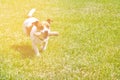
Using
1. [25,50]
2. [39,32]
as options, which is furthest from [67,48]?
[39,32]

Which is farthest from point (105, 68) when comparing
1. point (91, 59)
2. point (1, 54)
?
point (1, 54)

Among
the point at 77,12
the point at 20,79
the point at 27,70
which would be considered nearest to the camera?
the point at 20,79

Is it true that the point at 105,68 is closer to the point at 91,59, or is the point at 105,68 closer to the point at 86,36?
the point at 91,59

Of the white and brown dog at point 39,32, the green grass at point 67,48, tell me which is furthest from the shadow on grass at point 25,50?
the white and brown dog at point 39,32

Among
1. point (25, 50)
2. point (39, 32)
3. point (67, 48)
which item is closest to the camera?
point (39, 32)

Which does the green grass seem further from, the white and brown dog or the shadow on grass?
the white and brown dog

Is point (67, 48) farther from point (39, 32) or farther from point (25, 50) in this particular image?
point (39, 32)

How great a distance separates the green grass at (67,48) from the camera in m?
9.48

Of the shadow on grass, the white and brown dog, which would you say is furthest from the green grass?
the white and brown dog

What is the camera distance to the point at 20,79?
29.1ft

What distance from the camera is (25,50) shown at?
11.4 m

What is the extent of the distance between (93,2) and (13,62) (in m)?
14.1

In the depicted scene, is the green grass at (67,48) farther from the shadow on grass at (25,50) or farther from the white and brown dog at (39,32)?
the white and brown dog at (39,32)

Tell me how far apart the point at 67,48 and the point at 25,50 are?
141cm
